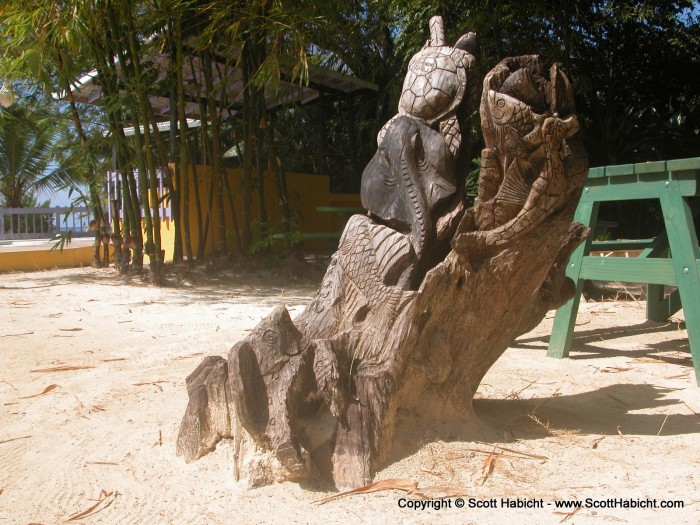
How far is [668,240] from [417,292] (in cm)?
202

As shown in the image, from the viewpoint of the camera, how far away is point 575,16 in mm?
7707

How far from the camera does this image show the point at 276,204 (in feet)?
30.4

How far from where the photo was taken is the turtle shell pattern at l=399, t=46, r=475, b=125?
2234mm

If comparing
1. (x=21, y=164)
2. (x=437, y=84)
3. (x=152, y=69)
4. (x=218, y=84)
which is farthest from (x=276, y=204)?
(x=21, y=164)

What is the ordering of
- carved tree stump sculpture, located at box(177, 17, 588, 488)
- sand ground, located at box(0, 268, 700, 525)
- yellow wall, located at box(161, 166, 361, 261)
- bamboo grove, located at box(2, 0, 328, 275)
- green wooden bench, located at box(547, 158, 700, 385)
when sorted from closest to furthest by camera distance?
sand ground, located at box(0, 268, 700, 525) < carved tree stump sculpture, located at box(177, 17, 588, 488) < green wooden bench, located at box(547, 158, 700, 385) < bamboo grove, located at box(2, 0, 328, 275) < yellow wall, located at box(161, 166, 361, 261)

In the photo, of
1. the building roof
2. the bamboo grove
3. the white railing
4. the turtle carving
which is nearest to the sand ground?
the turtle carving

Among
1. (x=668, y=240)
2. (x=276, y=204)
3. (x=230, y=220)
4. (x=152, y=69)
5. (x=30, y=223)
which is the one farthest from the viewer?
(x=30, y=223)

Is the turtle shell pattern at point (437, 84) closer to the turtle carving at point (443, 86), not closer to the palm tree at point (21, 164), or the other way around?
the turtle carving at point (443, 86)

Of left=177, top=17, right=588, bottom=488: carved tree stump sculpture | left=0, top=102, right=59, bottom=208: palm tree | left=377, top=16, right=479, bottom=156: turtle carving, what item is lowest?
left=177, top=17, right=588, bottom=488: carved tree stump sculpture

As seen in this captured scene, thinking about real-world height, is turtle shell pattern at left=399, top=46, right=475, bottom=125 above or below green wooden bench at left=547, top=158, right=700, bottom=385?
above

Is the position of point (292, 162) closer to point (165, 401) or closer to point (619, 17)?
point (619, 17)

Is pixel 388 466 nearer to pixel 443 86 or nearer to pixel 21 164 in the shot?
pixel 443 86

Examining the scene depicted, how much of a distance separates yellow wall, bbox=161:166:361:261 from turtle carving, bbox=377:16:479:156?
17.9 ft

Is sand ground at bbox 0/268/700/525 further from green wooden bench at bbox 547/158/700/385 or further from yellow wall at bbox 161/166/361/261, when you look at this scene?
yellow wall at bbox 161/166/361/261
